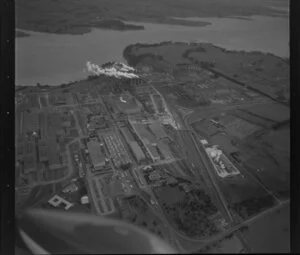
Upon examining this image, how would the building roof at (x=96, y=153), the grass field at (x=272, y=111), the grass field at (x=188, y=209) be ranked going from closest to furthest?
1. the grass field at (x=188, y=209)
2. the building roof at (x=96, y=153)
3. the grass field at (x=272, y=111)

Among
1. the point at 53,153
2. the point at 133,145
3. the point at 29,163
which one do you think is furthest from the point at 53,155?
the point at 133,145

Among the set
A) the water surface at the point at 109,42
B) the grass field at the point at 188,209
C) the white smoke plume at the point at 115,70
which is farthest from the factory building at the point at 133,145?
the water surface at the point at 109,42

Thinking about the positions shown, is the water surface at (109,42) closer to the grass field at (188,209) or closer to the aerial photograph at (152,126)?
the aerial photograph at (152,126)

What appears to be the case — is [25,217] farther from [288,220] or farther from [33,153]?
[288,220]

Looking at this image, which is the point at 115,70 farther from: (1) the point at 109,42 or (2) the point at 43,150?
(2) the point at 43,150

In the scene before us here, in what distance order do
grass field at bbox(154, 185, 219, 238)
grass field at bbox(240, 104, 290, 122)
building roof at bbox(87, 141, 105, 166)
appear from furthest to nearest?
grass field at bbox(240, 104, 290, 122), building roof at bbox(87, 141, 105, 166), grass field at bbox(154, 185, 219, 238)

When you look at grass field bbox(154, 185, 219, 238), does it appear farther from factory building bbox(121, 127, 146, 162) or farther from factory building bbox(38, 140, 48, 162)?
factory building bbox(38, 140, 48, 162)

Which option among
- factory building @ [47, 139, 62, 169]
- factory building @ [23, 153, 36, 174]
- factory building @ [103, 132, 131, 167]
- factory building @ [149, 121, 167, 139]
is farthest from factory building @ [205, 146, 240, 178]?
factory building @ [23, 153, 36, 174]
